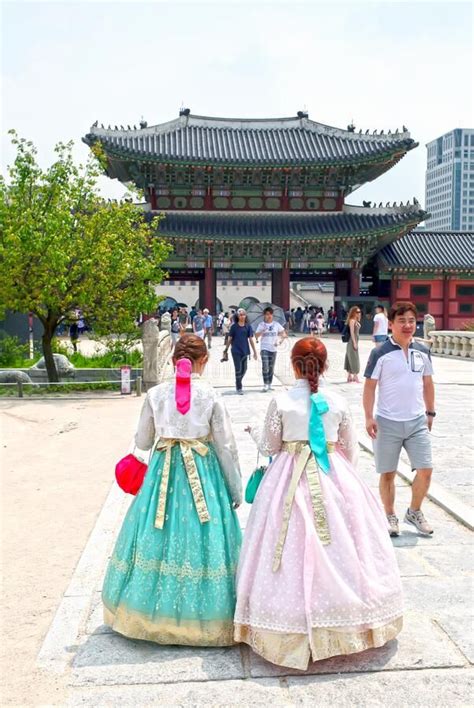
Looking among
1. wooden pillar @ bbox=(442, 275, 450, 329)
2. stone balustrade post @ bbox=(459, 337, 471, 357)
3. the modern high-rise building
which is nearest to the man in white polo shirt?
stone balustrade post @ bbox=(459, 337, 471, 357)

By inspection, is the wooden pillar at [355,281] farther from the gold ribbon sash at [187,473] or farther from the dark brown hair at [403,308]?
the gold ribbon sash at [187,473]

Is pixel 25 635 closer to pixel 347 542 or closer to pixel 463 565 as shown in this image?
pixel 347 542

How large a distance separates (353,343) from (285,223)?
2055 cm

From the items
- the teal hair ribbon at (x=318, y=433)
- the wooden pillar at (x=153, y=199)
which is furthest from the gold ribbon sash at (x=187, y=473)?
the wooden pillar at (x=153, y=199)

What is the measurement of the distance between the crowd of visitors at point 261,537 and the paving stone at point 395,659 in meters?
0.09

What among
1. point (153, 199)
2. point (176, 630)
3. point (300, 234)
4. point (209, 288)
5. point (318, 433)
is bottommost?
point (176, 630)

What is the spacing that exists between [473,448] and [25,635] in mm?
6212

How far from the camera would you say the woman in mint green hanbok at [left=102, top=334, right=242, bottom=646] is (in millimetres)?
3639

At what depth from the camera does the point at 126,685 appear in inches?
132

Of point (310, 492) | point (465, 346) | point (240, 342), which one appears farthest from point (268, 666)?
point (465, 346)

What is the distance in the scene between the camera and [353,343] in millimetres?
14008

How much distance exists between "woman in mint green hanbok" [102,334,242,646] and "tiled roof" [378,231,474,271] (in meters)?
31.5

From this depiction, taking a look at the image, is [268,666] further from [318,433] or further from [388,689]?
[318,433]

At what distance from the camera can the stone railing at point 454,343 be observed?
21984 mm
